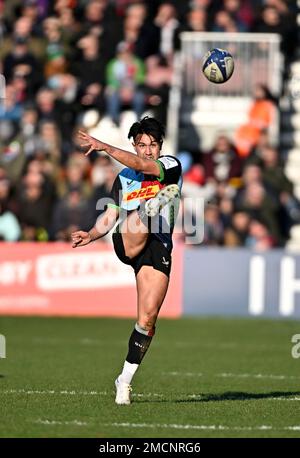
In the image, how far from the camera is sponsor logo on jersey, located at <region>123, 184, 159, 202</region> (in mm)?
10359

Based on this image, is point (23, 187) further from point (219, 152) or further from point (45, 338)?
point (45, 338)

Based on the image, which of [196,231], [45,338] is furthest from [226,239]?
[45,338]

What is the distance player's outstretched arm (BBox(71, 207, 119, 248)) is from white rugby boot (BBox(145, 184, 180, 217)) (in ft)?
1.12

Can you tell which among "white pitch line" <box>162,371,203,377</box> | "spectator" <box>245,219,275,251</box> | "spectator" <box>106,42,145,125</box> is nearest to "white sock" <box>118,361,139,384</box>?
"white pitch line" <box>162,371,203,377</box>

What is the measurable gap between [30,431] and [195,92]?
649 inches

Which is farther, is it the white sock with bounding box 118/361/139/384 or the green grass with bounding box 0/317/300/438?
the white sock with bounding box 118/361/139/384

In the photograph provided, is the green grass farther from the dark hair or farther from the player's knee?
the dark hair

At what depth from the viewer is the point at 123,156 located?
9.52 m

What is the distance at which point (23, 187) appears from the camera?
2192 centimetres

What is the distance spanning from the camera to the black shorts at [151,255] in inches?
412

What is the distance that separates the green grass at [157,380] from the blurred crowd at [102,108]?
206 centimetres
